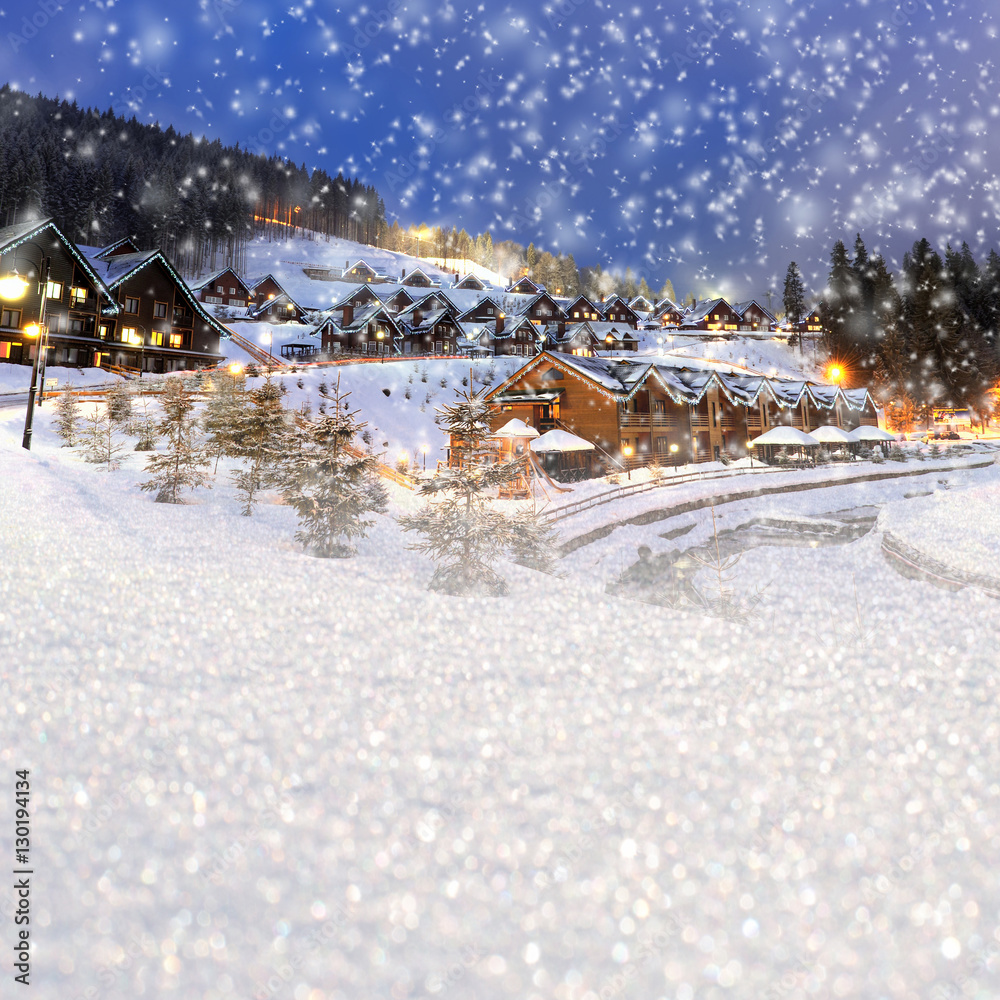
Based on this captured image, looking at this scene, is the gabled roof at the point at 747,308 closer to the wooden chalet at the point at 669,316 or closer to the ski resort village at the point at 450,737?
the wooden chalet at the point at 669,316

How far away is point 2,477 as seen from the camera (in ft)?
43.4

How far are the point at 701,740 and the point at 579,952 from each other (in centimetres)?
268

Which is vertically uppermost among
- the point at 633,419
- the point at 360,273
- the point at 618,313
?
the point at 360,273

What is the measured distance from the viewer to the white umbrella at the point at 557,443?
28766mm

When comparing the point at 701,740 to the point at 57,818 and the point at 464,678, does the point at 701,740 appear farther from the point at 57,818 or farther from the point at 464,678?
the point at 57,818

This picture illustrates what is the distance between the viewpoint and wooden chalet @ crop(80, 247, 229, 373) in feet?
141

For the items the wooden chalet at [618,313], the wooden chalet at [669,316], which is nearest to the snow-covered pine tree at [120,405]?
the wooden chalet at [618,313]

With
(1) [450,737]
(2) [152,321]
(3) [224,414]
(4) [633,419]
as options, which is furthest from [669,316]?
(1) [450,737]

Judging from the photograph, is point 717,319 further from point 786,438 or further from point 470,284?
point 786,438

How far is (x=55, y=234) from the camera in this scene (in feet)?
125

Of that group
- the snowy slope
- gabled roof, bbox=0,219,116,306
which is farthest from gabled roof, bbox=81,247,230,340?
the snowy slope

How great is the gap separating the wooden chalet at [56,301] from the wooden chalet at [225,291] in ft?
96.6

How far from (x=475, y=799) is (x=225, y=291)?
80000mm

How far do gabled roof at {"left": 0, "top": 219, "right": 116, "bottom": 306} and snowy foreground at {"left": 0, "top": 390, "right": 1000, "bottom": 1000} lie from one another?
3913cm
